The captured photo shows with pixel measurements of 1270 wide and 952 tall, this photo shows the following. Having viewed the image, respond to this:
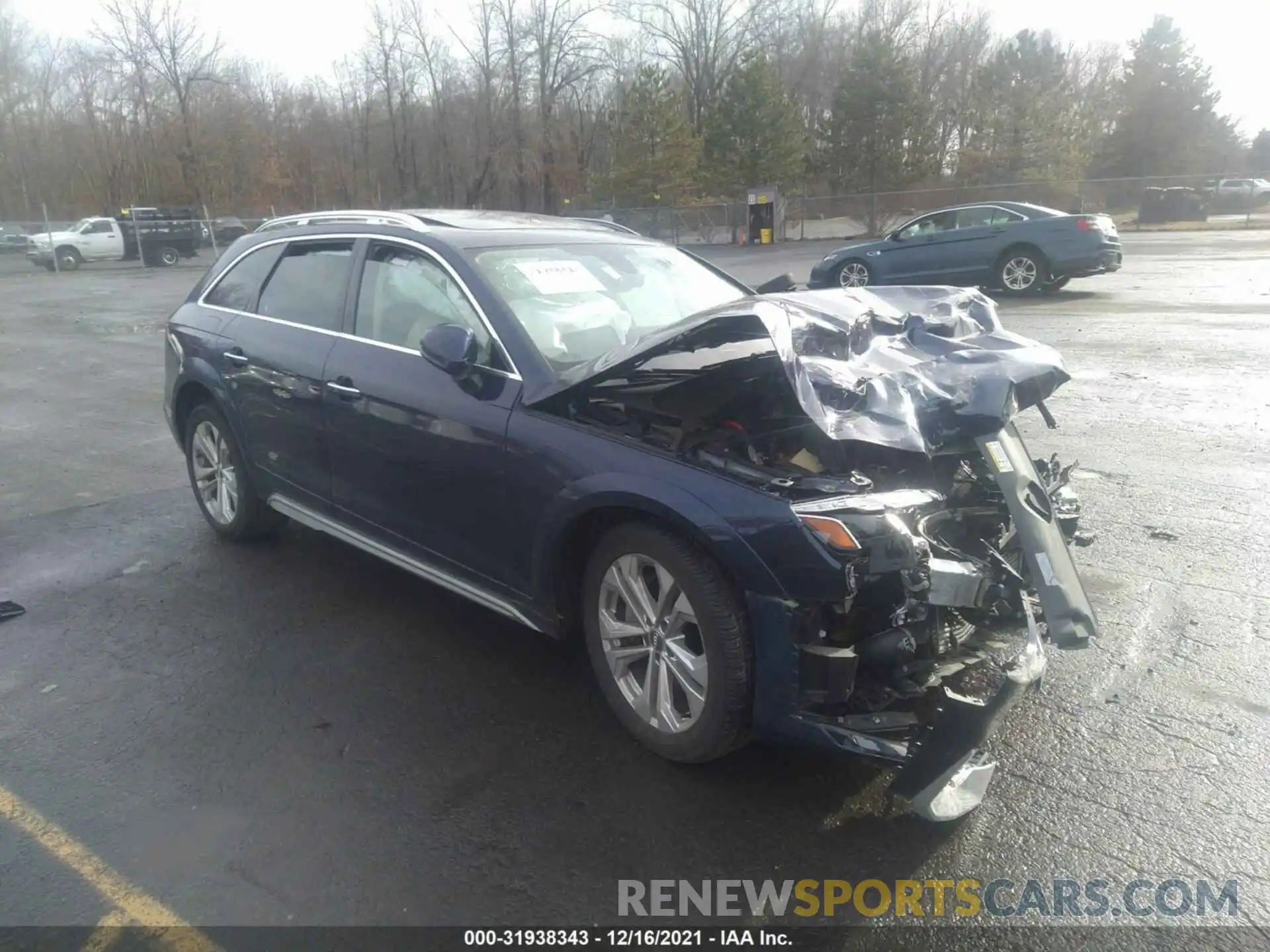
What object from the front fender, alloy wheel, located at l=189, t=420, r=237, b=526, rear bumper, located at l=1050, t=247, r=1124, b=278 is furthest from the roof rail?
rear bumper, located at l=1050, t=247, r=1124, b=278

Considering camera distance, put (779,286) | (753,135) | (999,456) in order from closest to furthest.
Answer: (999,456), (779,286), (753,135)

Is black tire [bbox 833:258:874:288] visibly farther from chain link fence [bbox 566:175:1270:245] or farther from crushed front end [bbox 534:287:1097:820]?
chain link fence [bbox 566:175:1270:245]

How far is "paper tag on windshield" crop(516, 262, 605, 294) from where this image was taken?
4008 mm

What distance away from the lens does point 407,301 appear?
163 inches

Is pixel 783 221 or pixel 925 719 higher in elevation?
pixel 783 221

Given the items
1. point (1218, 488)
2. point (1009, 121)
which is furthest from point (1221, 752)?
point (1009, 121)

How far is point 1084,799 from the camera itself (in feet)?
9.54

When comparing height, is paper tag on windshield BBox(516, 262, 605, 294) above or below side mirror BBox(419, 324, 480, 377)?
above

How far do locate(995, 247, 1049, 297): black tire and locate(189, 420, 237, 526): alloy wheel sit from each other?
1355 centimetres

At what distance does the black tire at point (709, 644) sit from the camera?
2848mm

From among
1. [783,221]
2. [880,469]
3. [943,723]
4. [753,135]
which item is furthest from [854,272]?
[753,135]

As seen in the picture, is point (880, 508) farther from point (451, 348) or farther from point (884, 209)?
point (884, 209)

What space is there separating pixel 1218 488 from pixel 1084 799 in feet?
11.8

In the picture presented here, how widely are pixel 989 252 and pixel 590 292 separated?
13121mm
